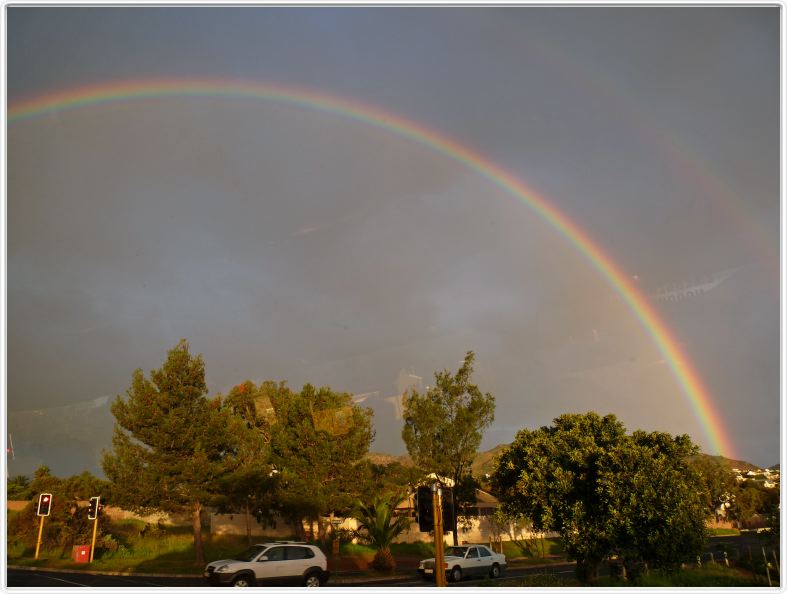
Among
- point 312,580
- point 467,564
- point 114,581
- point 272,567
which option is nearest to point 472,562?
point 467,564

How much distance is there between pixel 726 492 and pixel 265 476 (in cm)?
6724

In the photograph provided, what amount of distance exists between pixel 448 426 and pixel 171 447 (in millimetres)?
18963

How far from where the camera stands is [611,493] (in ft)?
72.3

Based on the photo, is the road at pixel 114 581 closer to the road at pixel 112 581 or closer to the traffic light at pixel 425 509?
the road at pixel 112 581

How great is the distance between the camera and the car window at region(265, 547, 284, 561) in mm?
21672

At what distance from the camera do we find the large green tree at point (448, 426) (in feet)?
146

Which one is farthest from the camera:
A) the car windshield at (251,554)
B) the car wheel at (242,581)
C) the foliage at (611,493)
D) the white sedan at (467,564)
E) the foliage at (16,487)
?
the foliage at (16,487)

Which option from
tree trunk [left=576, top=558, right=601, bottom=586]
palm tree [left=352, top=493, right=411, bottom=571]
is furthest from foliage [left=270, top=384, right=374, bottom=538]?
tree trunk [left=576, top=558, right=601, bottom=586]

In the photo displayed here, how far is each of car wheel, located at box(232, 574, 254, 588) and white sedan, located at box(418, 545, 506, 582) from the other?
32.0 feet

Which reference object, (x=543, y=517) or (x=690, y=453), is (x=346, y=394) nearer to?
(x=543, y=517)

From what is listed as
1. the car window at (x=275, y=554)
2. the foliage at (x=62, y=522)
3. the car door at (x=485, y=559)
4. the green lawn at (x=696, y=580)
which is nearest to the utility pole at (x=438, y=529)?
the car window at (x=275, y=554)

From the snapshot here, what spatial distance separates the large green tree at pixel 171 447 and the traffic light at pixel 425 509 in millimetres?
22470

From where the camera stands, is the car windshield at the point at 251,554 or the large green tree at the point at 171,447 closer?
the car windshield at the point at 251,554

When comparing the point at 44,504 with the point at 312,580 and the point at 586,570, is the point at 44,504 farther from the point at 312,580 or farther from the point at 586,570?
the point at 586,570
